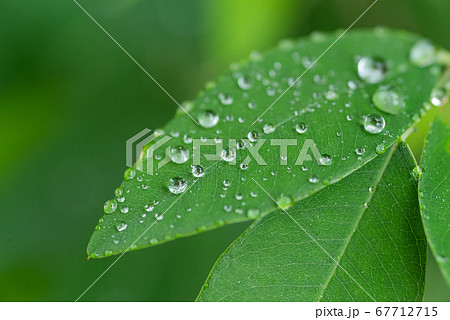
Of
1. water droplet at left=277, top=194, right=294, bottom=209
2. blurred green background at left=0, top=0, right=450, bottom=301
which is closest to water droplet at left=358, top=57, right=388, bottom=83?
water droplet at left=277, top=194, right=294, bottom=209

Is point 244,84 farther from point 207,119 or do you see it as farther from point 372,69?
point 372,69

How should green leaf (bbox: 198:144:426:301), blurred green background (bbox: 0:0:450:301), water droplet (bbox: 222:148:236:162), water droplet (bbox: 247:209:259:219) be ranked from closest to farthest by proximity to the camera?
1. water droplet (bbox: 247:209:259:219)
2. water droplet (bbox: 222:148:236:162)
3. green leaf (bbox: 198:144:426:301)
4. blurred green background (bbox: 0:0:450:301)

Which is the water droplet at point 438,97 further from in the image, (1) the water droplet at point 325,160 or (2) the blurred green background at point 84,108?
(2) the blurred green background at point 84,108

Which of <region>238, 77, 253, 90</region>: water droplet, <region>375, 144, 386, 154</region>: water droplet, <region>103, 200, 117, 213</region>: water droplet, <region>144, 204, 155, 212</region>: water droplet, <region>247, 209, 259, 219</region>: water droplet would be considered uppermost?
<region>238, 77, 253, 90</region>: water droplet

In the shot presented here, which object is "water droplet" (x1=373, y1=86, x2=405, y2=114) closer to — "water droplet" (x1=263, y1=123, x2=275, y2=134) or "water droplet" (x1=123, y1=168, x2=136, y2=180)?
"water droplet" (x1=263, y1=123, x2=275, y2=134)

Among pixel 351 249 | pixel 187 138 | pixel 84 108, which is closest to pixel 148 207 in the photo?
pixel 187 138
